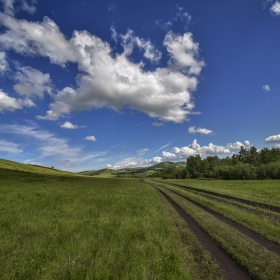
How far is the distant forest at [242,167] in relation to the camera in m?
86.5

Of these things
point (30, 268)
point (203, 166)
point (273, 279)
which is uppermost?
point (203, 166)

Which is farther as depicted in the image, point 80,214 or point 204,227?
point 80,214

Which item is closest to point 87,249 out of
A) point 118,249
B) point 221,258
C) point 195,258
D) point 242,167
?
point 118,249

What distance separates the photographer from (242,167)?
91250 mm

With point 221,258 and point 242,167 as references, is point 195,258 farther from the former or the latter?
point 242,167

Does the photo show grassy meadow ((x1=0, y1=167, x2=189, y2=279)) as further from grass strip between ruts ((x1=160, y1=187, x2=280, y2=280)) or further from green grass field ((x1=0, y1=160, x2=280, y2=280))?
grass strip between ruts ((x1=160, y1=187, x2=280, y2=280))

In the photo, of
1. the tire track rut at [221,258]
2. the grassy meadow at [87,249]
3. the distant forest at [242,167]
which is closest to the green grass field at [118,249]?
the grassy meadow at [87,249]

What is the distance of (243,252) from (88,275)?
6.83 metres

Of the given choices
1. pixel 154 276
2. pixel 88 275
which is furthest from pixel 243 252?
pixel 88 275

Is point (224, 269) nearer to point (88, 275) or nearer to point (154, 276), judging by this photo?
point (154, 276)

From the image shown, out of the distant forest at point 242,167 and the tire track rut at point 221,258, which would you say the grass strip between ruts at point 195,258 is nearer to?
the tire track rut at point 221,258

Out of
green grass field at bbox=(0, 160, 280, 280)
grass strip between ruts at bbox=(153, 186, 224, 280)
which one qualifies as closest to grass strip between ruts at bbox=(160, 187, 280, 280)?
green grass field at bbox=(0, 160, 280, 280)

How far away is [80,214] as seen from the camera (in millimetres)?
13500

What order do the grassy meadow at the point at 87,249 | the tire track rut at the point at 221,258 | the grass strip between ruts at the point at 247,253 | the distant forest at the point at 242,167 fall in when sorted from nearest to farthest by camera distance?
the grassy meadow at the point at 87,249
the tire track rut at the point at 221,258
the grass strip between ruts at the point at 247,253
the distant forest at the point at 242,167
